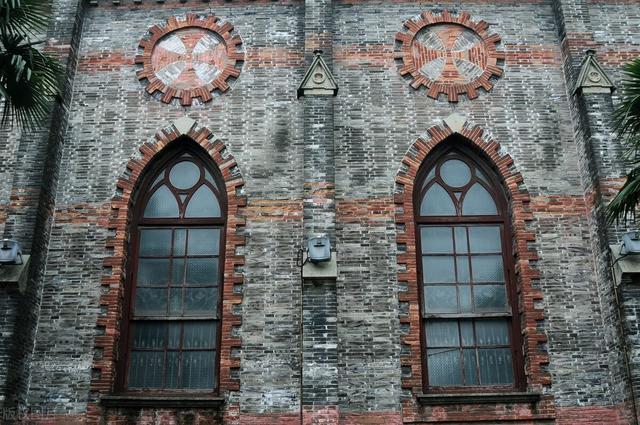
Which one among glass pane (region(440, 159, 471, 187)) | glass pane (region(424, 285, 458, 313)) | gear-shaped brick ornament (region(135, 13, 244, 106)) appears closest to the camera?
glass pane (region(424, 285, 458, 313))

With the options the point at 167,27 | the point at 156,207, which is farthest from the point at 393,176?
the point at 167,27

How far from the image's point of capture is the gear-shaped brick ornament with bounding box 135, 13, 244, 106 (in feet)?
49.0

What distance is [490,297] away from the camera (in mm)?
13547

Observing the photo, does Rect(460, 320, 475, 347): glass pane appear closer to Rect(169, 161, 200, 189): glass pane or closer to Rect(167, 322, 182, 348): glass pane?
Rect(167, 322, 182, 348): glass pane

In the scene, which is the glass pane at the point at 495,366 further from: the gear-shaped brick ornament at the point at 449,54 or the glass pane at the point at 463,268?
the gear-shaped brick ornament at the point at 449,54

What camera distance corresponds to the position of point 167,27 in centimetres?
1552

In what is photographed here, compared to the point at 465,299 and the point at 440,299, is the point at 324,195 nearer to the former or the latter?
the point at 440,299

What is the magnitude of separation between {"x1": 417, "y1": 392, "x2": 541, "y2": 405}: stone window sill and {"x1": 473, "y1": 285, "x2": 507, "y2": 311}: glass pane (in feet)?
5.20

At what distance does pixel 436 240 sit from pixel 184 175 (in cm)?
476

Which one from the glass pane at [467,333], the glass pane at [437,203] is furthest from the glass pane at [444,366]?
the glass pane at [437,203]

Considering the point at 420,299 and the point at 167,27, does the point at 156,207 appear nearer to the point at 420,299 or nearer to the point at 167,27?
the point at 167,27

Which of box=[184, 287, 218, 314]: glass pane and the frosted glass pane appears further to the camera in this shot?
the frosted glass pane

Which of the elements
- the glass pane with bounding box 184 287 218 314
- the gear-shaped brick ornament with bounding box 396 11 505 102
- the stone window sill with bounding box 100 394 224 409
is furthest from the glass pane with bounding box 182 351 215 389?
the gear-shaped brick ornament with bounding box 396 11 505 102

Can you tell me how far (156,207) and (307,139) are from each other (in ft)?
10.1
